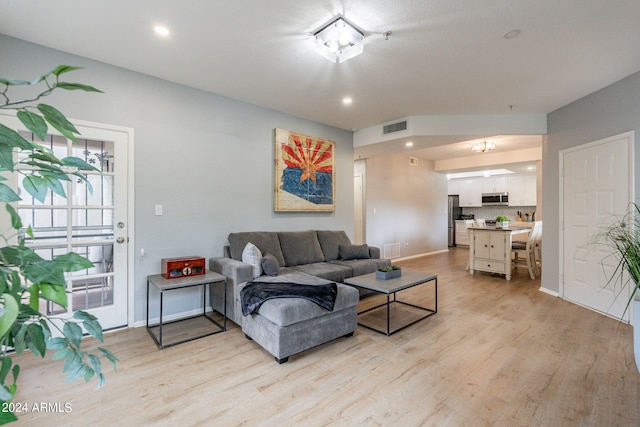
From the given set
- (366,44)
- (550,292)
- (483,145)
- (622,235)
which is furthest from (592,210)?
(366,44)

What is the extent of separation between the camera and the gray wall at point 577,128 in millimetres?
3162

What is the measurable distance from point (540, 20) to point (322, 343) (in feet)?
10.1

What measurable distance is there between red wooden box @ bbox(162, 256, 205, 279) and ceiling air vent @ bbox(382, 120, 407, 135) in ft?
10.9

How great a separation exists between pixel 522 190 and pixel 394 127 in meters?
6.02

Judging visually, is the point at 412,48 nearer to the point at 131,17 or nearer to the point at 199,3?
the point at 199,3

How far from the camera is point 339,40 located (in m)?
2.36

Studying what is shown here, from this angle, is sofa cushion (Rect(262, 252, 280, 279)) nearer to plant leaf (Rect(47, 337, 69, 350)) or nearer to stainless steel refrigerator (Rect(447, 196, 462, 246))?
plant leaf (Rect(47, 337, 69, 350))

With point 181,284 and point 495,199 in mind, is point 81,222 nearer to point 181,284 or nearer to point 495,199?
point 181,284

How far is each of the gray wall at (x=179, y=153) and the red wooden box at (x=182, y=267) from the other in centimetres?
33

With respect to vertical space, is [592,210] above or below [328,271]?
above

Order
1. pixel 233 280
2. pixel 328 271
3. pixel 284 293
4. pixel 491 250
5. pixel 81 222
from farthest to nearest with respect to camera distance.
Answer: pixel 491 250
pixel 328 271
pixel 233 280
pixel 81 222
pixel 284 293

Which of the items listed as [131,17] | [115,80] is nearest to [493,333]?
[131,17]

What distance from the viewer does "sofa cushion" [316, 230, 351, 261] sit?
4.37 m

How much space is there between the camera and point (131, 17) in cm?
223
